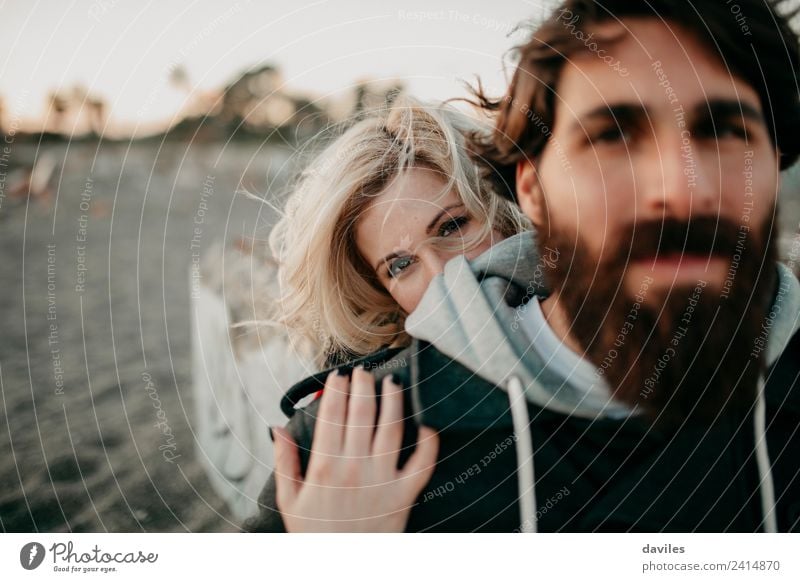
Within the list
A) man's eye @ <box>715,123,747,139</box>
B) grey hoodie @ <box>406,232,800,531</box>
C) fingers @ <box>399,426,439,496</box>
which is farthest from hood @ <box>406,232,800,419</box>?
man's eye @ <box>715,123,747,139</box>

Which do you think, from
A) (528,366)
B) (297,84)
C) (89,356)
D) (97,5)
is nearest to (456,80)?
(297,84)

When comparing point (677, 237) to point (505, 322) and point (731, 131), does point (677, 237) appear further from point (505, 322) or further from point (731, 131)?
point (505, 322)

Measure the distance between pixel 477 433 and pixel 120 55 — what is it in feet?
2.20

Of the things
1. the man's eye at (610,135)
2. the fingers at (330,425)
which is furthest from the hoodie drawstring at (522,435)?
the man's eye at (610,135)

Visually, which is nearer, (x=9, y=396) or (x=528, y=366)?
(x=528, y=366)

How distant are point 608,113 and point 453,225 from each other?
23 centimetres

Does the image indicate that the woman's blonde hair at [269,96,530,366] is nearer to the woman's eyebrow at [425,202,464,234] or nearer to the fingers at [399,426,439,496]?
the woman's eyebrow at [425,202,464,234]

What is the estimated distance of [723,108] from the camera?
860 millimetres

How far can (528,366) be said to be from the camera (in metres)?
0.85

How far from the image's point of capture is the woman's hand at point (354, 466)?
876 mm

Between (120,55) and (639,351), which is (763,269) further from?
(120,55)

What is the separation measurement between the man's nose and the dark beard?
0.06 feet

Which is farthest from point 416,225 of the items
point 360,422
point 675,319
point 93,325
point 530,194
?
point 93,325
